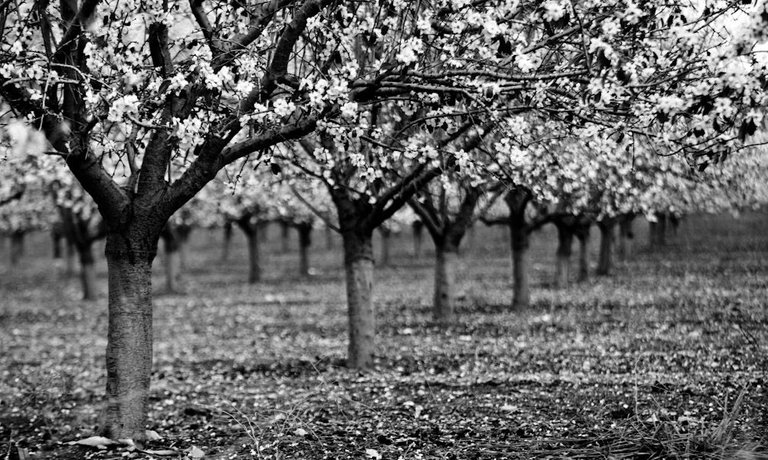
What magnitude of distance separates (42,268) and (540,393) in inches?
2308

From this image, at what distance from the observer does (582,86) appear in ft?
25.8

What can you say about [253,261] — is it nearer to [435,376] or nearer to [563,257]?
[563,257]

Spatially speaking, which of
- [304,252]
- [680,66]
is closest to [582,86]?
[680,66]

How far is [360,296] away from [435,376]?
2364 millimetres

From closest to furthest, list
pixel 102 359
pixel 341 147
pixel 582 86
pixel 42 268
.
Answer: pixel 582 86, pixel 341 147, pixel 102 359, pixel 42 268

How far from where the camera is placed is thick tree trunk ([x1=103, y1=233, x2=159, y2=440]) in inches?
339

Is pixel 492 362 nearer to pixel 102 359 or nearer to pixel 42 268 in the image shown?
pixel 102 359

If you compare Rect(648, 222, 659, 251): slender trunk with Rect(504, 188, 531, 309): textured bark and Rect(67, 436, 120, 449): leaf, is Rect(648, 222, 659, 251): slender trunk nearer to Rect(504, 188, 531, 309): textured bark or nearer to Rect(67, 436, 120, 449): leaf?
Rect(504, 188, 531, 309): textured bark

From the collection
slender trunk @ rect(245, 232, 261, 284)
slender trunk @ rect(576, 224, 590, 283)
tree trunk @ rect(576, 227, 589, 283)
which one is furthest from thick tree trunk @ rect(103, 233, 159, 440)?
slender trunk @ rect(245, 232, 261, 284)

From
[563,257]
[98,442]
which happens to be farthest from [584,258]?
[98,442]

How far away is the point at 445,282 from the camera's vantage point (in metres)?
21.9

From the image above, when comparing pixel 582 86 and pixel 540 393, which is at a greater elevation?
pixel 582 86

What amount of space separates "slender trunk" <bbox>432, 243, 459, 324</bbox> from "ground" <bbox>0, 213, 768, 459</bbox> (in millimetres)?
589

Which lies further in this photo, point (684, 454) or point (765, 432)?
point (765, 432)
